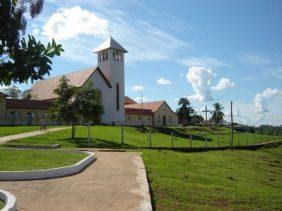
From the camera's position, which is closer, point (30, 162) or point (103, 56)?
point (30, 162)

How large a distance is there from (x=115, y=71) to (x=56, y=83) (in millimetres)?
9154

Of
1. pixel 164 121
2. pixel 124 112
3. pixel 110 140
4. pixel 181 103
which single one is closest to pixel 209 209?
pixel 110 140

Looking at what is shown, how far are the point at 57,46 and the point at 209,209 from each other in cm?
806

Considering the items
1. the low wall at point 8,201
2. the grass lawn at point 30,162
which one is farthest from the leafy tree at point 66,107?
the low wall at point 8,201

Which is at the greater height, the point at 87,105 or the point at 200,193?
the point at 87,105

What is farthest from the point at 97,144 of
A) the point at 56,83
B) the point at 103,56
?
the point at 103,56

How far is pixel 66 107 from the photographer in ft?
121

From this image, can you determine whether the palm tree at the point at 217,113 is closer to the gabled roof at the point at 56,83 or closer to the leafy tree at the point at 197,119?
the leafy tree at the point at 197,119

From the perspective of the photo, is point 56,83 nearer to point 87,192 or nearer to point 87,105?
point 87,105

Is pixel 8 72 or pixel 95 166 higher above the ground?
pixel 8 72

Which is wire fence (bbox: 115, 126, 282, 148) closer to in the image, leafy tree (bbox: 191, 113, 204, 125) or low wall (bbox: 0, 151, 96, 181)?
low wall (bbox: 0, 151, 96, 181)

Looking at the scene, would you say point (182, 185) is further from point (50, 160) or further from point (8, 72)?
point (8, 72)

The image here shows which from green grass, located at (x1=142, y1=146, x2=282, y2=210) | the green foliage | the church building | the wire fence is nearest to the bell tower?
the church building

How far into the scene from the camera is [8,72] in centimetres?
500
